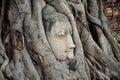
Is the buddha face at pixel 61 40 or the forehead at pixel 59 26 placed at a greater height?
the forehead at pixel 59 26

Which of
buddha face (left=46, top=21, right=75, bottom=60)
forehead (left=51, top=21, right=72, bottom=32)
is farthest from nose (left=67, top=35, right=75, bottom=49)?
forehead (left=51, top=21, right=72, bottom=32)

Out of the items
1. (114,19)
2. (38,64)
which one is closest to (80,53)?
(38,64)

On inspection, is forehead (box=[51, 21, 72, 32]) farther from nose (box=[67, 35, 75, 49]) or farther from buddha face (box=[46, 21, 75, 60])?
nose (box=[67, 35, 75, 49])

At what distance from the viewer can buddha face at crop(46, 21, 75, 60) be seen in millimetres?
4922

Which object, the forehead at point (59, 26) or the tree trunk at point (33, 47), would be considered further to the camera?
the forehead at point (59, 26)

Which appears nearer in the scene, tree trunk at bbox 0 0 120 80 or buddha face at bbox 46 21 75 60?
tree trunk at bbox 0 0 120 80

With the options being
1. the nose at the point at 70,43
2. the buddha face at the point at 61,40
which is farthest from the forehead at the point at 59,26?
the nose at the point at 70,43

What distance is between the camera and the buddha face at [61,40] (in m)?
4.92

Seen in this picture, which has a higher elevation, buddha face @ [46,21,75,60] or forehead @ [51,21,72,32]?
forehead @ [51,21,72,32]

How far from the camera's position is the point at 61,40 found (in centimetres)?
494

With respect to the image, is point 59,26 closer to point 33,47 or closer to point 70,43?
point 70,43

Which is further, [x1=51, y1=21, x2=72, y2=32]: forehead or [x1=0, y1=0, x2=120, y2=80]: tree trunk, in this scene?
[x1=51, y1=21, x2=72, y2=32]: forehead

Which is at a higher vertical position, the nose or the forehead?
the forehead

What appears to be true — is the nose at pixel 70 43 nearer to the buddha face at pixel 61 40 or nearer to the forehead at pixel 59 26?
the buddha face at pixel 61 40
